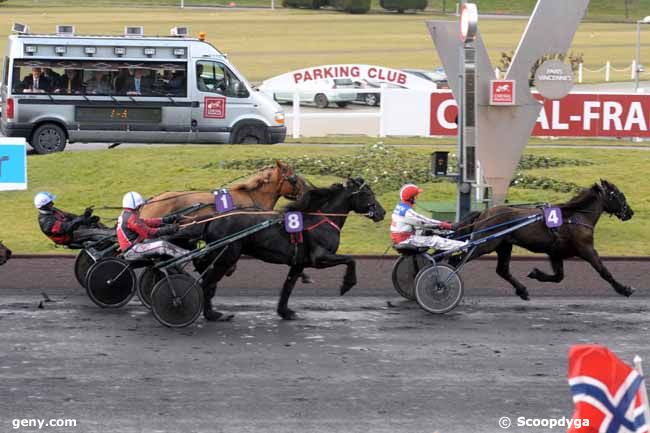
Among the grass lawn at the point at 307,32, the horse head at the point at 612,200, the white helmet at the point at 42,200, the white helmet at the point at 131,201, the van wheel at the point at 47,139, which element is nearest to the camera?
the white helmet at the point at 131,201

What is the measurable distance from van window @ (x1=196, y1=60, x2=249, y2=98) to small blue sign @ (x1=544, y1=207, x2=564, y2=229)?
13112mm

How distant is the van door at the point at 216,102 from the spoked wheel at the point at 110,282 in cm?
1261

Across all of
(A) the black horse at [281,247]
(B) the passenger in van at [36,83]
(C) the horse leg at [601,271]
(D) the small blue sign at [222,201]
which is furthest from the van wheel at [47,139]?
(C) the horse leg at [601,271]

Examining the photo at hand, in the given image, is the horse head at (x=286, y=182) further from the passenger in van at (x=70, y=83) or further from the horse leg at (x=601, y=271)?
the passenger in van at (x=70, y=83)

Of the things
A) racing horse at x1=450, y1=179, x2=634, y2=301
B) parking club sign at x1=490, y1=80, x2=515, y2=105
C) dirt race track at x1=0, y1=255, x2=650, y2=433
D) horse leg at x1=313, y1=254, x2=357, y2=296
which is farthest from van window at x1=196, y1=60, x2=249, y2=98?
horse leg at x1=313, y1=254, x2=357, y2=296

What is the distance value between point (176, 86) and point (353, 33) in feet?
171

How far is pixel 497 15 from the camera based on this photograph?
288 ft

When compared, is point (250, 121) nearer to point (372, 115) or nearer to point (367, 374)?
point (372, 115)

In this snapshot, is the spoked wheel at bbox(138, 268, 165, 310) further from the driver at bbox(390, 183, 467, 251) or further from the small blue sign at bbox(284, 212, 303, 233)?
the driver at bbox(390, 183, 467, 251)

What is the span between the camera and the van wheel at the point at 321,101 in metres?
40.2

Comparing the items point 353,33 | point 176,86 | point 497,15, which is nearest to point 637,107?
point 176,86

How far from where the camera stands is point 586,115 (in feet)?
82.2

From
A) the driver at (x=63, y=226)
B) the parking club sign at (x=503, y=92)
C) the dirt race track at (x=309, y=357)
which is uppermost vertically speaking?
the parking club sign at (x=503, y=92)

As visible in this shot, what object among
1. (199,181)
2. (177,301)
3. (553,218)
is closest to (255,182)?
(177,301)
